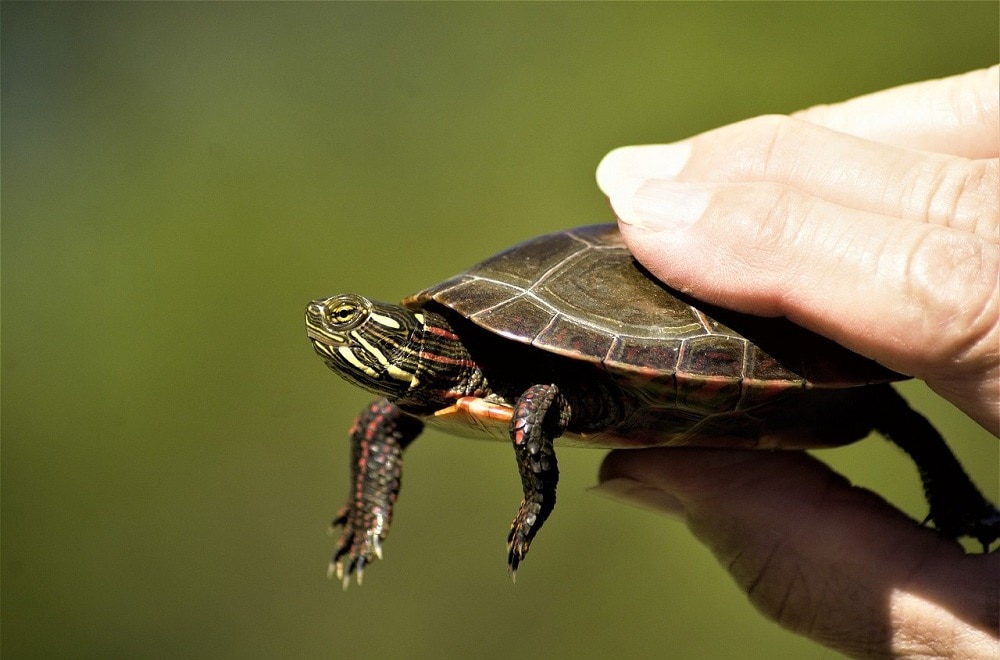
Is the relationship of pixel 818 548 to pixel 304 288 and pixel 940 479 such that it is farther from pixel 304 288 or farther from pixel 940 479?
pixel 304 288

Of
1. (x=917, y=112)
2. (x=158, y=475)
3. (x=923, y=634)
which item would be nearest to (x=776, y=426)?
(x=923, y=634)

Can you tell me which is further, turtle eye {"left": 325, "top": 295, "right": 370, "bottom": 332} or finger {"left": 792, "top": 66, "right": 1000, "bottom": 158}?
finger {"left": 792, "top": 66, "right": 1000, "bottom": 158}

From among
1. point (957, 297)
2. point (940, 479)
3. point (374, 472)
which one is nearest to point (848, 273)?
point (957, 297)

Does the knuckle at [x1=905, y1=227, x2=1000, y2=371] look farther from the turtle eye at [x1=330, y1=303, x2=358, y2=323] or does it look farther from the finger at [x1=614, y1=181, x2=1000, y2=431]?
the turtle eye at [x1=330, y1=303, x2=358, y2=323]

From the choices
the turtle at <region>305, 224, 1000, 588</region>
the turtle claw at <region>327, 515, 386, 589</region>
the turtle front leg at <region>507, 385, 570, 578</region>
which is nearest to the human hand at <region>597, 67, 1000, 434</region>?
the turtle at <region>305, 224, 1000, 588</region>

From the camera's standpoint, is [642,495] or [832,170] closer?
[832,170]

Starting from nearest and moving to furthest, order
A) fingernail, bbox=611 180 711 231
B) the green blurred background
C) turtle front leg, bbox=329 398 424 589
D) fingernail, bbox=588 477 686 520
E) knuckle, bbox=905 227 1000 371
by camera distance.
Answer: knuckle, bbox=905 227 1000 371
fingernail, bbox=611 180 711 231
fingernail, bbox=588 477 686 520
turtle front leg, bbox=329 398 424 589
the green blurred background
